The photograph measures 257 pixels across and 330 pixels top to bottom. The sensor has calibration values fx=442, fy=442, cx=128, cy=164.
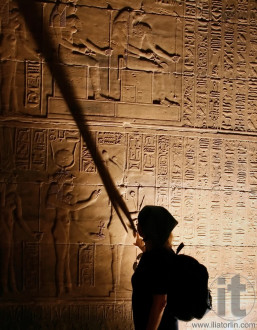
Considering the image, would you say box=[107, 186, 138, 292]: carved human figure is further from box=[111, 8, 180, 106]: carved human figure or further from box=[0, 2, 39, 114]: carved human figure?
box=[0, 2, 39, 114]: carved human figure

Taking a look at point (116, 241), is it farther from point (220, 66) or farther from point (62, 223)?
point (220, 66)

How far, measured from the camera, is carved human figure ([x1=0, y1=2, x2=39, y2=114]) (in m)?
4.32

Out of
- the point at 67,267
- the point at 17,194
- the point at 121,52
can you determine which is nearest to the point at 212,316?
the point at 67,267

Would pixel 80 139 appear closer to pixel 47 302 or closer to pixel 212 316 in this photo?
pixel 47 302

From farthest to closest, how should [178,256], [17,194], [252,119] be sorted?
[252,119]
[17,194]
[178,256]

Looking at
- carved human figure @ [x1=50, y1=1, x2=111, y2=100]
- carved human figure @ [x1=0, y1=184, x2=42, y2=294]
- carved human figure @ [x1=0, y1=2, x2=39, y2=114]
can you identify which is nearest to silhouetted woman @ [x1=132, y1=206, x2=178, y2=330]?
carved human figure @ [x1=0, y1=184, x2=42, y2=294]

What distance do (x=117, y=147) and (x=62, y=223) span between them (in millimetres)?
948

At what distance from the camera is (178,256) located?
9.70ft

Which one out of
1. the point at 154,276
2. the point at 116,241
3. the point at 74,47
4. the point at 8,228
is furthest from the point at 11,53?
the point at 154,276

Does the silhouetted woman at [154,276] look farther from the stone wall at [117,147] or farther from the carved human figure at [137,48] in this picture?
the carved human figure at [137,48]

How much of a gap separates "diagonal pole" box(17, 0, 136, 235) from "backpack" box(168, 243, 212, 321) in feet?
5.34

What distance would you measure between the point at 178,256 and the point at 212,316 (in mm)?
2064

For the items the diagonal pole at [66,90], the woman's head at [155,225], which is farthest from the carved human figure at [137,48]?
the woman's head at [155,225]

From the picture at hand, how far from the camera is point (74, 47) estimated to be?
14.7 ft
